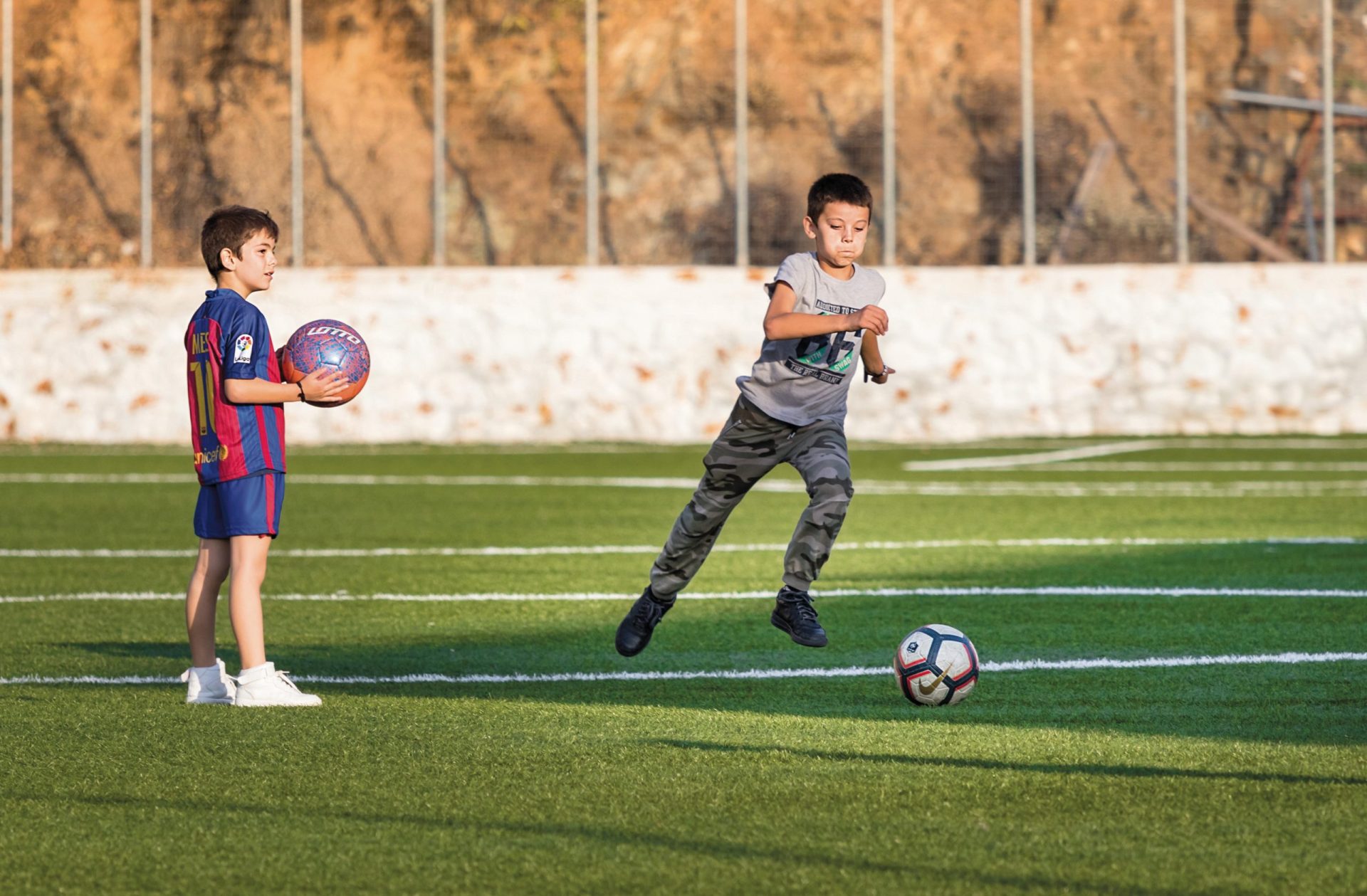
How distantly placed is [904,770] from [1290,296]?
1772cm

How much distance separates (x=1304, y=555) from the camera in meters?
10.4

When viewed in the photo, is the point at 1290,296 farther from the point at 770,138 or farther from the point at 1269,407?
the point at 770,138

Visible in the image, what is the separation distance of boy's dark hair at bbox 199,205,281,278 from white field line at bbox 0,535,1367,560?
463cm

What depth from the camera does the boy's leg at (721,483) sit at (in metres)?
7.25

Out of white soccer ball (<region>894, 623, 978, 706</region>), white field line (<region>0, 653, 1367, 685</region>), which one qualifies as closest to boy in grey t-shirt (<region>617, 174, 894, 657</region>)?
white field line (<region>0, 653, 1367, 685</region>)

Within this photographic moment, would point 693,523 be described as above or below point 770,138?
below

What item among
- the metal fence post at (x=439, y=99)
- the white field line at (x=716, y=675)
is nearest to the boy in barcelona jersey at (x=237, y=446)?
the white field line at (x=716, y=675)

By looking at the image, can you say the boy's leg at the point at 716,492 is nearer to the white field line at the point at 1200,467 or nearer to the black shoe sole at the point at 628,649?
the black shoe sole at the point at 628,649

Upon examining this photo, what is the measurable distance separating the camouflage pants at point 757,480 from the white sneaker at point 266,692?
4.89 feet

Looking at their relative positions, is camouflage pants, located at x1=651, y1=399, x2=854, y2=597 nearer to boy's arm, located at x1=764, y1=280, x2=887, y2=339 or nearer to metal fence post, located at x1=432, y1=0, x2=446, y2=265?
boy's arm, located at x1=764, y1=280, x2=887, y2=339

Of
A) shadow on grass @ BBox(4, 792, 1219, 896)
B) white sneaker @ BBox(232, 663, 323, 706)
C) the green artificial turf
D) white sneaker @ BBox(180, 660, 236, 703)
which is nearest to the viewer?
shadow on grass @ BBox(4, 792, 1219, 896)

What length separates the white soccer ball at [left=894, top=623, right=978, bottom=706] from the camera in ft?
20.0

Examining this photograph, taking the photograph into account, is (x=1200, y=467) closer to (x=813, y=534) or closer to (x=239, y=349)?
(x=813, y=534)

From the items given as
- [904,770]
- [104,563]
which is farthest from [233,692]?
[104,563]
